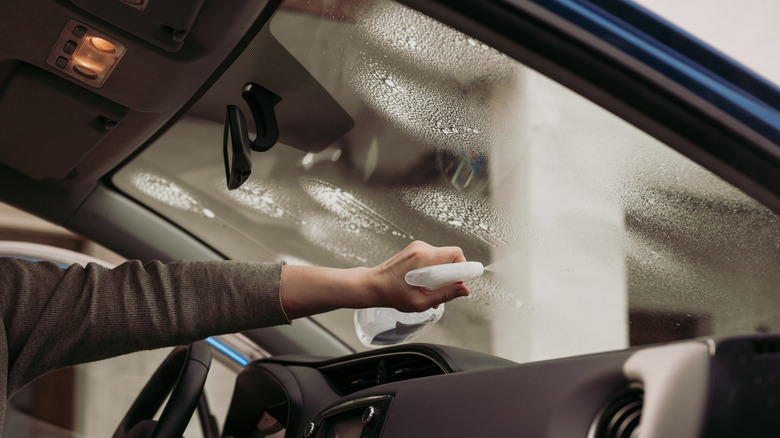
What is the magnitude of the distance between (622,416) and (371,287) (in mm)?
514

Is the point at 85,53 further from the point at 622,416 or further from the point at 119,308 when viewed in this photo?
the point at 622,416

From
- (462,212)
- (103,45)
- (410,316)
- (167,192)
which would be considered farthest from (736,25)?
(167,192)

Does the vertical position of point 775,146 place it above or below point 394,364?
above

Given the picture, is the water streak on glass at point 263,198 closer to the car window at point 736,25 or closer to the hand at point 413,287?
the hand at point 413,287

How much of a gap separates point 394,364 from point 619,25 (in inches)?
34.8

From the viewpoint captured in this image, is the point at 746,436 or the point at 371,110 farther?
the point at 371,110

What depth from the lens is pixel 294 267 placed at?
4.54ft

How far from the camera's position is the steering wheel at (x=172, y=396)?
1437 millimetres

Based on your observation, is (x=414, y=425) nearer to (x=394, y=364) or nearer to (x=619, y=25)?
(x=394, y=364)

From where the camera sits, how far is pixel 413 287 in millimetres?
1212

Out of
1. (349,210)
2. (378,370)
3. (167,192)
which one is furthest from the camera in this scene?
(167,192)

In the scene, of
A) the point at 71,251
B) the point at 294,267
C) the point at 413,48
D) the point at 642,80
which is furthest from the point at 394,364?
the point at 71,251

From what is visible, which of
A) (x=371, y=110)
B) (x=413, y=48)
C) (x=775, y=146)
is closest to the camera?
(x=775, y=146)

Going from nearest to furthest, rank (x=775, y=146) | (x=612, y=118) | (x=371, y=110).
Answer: (x=775, y=146)
(x=612, y=118)
(x=371, y=110)
